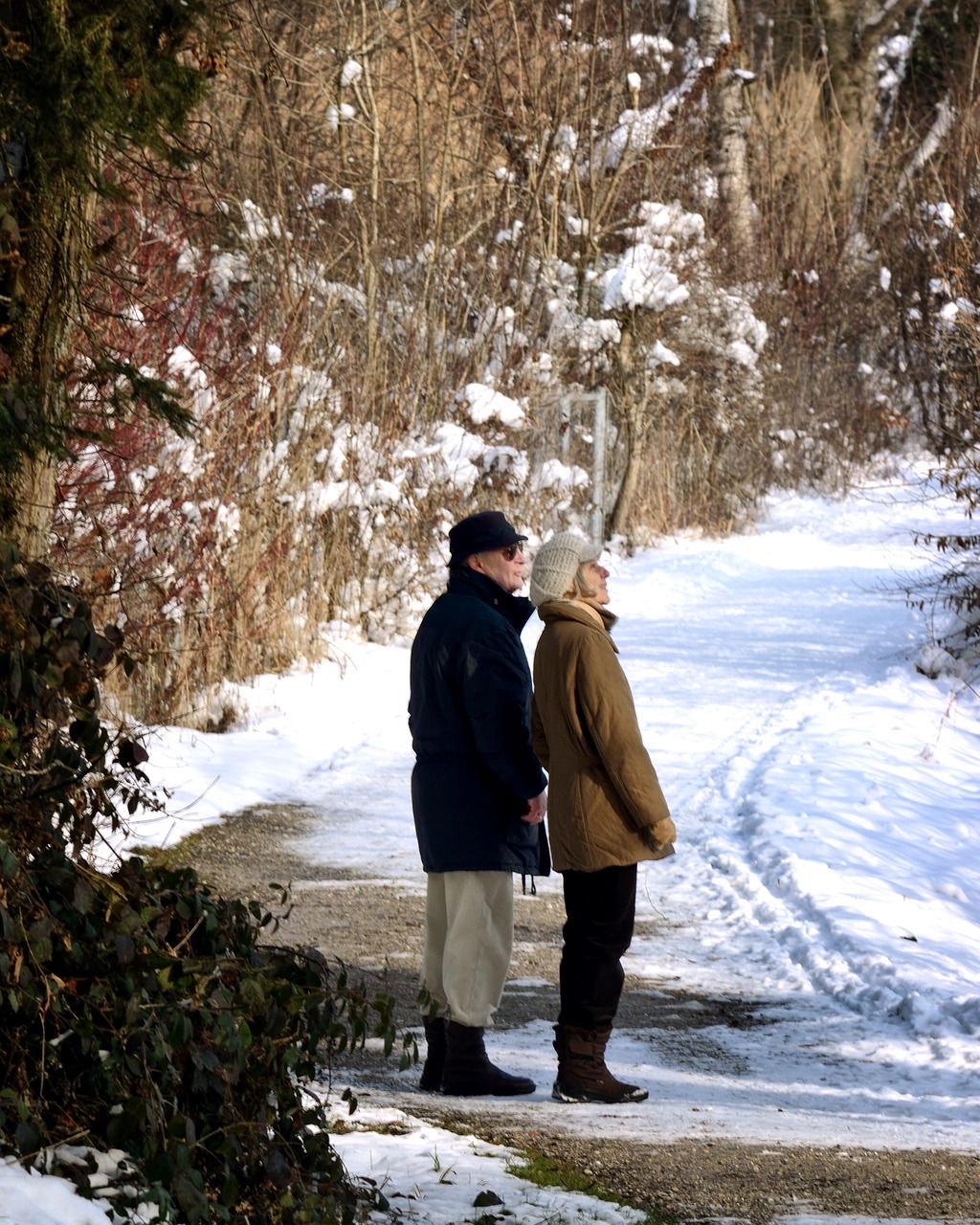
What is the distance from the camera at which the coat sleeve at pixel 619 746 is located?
5090mm

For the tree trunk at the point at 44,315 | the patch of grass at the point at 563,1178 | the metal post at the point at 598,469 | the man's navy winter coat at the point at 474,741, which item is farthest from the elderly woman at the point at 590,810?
the metal post at the point at 598,469

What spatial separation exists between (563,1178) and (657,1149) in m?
0.44

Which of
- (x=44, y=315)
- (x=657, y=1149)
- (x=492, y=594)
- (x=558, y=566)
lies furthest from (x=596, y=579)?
(x=44, y=315)

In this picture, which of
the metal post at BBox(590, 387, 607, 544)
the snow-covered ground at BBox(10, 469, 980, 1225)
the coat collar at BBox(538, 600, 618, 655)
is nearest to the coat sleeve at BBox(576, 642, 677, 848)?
the coat collar at BBox(538, 600, 618, 655)

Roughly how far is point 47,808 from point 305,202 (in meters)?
12.4

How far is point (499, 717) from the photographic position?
16.8 ft

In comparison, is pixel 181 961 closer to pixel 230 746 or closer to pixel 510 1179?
pixel 510 1179

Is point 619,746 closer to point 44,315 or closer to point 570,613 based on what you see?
point 570,613

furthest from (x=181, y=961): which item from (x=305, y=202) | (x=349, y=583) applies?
(x=305, y=202)

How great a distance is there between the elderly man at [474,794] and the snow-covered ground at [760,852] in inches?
12.5

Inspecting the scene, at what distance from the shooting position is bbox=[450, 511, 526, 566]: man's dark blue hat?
5.26 m

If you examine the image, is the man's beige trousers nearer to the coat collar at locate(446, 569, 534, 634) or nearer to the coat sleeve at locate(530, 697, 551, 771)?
the coat sleeve at locate(530, 697, 551, 771)

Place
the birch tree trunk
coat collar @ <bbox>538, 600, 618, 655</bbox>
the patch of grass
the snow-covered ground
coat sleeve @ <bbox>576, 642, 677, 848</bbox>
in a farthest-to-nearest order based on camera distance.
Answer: the birch tree trunk
coat collar @ <bbox>538, 600, 618, 655</bbox>
coat sleeve @ <bbox>576, 642, 677, 848</bbox>
the snow-covered ground
the patch of grass

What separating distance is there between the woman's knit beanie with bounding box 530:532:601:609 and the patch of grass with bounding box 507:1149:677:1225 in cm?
175
